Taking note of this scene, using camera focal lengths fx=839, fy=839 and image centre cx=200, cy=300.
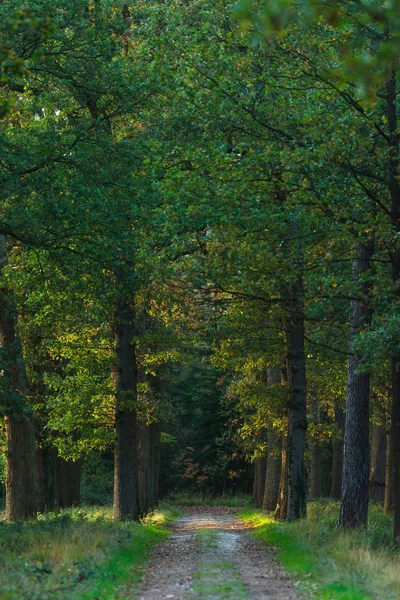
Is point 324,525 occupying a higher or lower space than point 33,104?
lower

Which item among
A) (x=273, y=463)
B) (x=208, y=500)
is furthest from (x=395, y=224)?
(x=208, y=500)

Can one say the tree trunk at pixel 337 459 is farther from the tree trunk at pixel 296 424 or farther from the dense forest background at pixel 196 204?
the tree trunk at pixel 296 424

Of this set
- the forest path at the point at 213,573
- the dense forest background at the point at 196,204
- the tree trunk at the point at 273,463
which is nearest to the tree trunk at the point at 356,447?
the dense forest background at the point at 196,204

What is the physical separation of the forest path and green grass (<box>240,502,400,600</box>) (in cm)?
36

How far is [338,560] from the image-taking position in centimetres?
1287

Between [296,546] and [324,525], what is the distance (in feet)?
7.80

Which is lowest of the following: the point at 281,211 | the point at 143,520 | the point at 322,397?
the point at 143,520

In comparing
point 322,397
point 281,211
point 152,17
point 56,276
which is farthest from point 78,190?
point 322,397

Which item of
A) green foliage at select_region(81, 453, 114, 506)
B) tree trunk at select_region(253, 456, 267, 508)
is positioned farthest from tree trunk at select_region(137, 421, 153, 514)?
green foliage at select_region(81, 453, 114, 506)

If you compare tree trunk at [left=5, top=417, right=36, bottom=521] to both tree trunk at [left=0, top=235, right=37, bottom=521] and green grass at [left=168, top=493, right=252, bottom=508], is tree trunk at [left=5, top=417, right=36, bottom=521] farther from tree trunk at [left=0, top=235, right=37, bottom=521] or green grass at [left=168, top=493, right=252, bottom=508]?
green grass at [left=168, top=493, right=252, bottom=508]

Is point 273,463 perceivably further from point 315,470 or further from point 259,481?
point 259,481

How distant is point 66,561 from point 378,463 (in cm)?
2200

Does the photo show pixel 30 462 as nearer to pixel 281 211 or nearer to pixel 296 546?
pixel 296 546

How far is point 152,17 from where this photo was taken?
A: 20.4 meters
